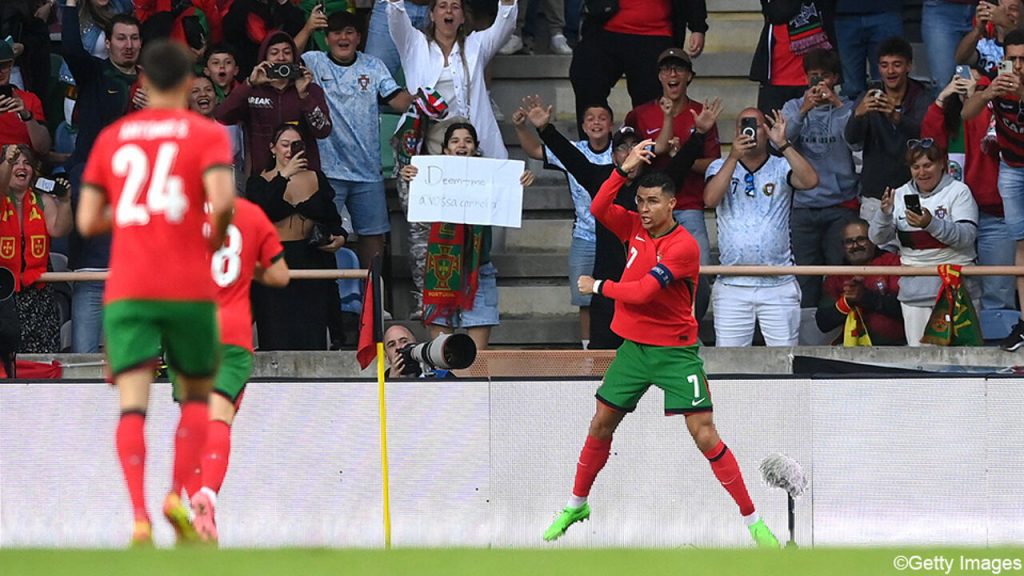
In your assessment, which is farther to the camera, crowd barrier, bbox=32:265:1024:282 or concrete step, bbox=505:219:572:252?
concrete step, bbox=505:219:572:252

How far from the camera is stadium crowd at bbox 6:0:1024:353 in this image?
1334 centimetres

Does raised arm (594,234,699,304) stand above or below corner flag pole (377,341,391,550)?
above

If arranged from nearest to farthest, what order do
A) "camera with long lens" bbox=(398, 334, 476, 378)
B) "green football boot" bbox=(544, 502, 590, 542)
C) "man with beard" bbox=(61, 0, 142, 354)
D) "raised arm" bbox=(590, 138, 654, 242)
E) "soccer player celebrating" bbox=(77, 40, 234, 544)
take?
"soccer player celebrating" bbox=(77, 40, 234, 544)
"raised arm" bbox=(590, 138, 654, 242)
"camera with long lens" bbox=(398, 334, 476, 378)
"green football boot" bbox=(544, 502, 590, 542)
"man with beard" bbox=(61, 0, 142, 354)

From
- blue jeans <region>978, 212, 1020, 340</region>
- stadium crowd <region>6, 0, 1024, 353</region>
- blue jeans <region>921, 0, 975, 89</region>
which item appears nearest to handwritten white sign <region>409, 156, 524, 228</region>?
stadium crowd <region>6, 0, 1024, 353</region>

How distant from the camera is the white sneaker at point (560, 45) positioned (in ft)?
54.7

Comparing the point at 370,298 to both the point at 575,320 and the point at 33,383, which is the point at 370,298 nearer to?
the point at 33,383

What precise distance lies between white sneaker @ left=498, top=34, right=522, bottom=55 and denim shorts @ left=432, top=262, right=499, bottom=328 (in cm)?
301

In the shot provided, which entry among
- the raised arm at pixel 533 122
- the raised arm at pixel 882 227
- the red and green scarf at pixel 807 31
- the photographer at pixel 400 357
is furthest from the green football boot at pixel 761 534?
the red and green scarf at pixel 807 31

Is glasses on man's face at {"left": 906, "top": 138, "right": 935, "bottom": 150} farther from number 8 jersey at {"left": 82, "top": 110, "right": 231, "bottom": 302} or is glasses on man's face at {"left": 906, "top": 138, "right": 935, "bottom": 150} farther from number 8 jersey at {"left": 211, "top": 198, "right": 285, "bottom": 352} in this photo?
number 8 jersey at {"left": 82, "top": 110, "right": 231, "bottom": 302}

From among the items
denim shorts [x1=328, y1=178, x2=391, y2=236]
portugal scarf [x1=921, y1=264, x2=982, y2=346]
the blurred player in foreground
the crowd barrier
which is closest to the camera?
the blurred player in foreground

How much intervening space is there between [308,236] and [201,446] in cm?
565

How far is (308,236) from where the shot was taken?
1347 cm

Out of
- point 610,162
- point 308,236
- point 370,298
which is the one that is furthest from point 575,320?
point 370,298

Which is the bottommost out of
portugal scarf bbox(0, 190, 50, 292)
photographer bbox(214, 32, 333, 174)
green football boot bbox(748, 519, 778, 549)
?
green football boot bbox(748, 519, 778, 549)
